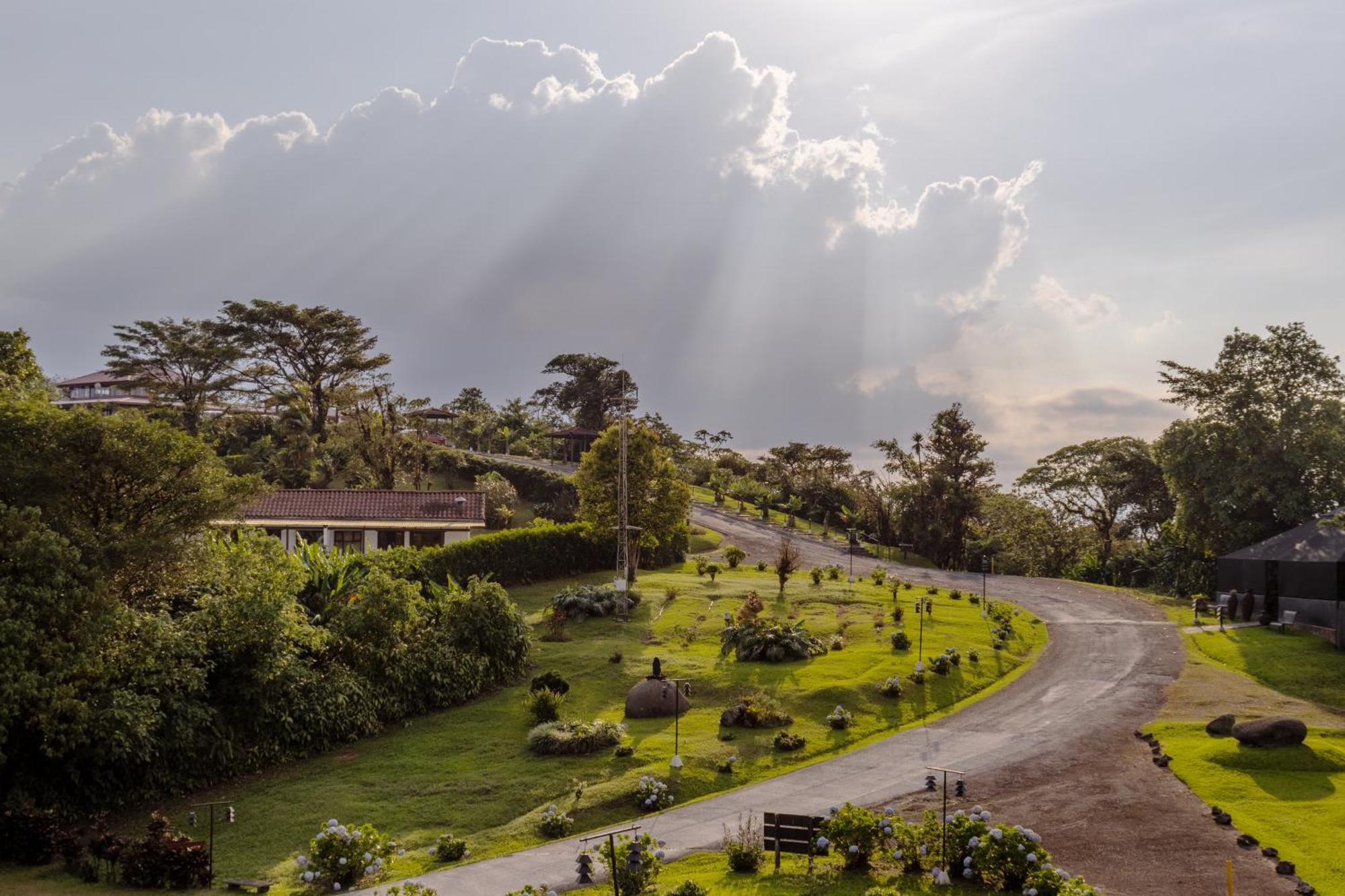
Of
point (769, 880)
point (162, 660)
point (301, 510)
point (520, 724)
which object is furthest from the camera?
point (301, 510)

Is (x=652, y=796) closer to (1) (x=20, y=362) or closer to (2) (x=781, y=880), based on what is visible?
(2) (x=781, y=880)

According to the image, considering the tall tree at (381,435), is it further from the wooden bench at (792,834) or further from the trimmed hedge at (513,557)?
the wooden bench at (792,834)

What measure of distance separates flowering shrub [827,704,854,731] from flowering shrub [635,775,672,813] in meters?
7.11

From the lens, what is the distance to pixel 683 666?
33594 millimetres

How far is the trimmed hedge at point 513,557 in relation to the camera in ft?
135

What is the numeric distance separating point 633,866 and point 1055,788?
11.2 m

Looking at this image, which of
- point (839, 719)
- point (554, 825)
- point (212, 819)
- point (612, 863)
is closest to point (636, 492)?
point (839, 719)

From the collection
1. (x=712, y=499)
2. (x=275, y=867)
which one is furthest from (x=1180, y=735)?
A: (x=712, y=499)

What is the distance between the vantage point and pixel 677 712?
2625 centimetres

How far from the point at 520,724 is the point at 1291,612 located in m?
34.0

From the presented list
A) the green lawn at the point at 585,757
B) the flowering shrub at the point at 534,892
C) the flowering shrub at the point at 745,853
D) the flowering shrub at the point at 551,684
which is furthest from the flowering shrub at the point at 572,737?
the flowering shrub at the point at 534,892

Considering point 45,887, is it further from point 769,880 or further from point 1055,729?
point 1055,729

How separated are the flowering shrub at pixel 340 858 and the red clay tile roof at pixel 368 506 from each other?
40.9 meters

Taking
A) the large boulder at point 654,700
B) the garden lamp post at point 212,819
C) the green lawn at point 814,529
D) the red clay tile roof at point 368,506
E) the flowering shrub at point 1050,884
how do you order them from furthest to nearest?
the green lawn at point 814,529 < the red clay tile roof at point 368,506 < the large boulder at point 654,700 < the garden lamp post at point 212,819 < the flowering shrub at point 1050,884
